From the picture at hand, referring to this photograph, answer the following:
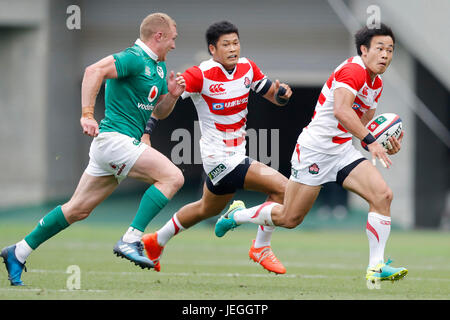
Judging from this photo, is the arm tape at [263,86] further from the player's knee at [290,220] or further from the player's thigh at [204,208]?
the player's knee at [290,220]

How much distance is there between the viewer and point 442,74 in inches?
639

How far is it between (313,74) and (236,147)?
1171 centimetres

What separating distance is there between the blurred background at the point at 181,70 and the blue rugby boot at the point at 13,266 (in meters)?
11.0

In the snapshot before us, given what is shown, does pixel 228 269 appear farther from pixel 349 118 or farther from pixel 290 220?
pixel 349 118

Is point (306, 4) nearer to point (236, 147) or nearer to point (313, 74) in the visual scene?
point (313, 74)

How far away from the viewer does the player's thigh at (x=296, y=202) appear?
707cm

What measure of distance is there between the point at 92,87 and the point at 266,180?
1990mm

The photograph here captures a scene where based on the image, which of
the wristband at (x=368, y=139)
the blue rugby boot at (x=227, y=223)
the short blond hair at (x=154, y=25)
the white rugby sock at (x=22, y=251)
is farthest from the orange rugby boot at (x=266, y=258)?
the short blond hair at (x=154, y=25)

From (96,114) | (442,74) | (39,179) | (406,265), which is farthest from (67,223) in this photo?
(96,114)

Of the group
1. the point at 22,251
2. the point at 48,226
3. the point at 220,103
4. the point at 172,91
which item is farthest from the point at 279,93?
the point at 22,251

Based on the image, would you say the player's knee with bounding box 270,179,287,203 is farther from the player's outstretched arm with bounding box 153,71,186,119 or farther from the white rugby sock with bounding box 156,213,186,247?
the player's outstretched arm with bounding box 153,71,186,119

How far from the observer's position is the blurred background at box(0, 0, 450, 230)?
1784cm

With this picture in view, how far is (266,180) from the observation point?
762 cm

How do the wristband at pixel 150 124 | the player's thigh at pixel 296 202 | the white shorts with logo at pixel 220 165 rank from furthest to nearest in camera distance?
the white shorts with logo at pixel 220 165, the wristband at pixel 150 124, the player's thigh at pixel 296 202
